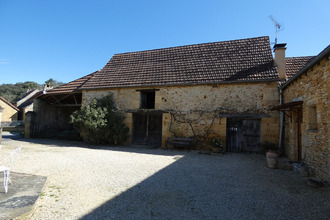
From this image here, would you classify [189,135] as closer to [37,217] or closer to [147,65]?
[147,65]

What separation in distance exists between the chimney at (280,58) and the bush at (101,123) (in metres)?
8.31

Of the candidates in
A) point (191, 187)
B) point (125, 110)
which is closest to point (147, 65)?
point (125, 110)

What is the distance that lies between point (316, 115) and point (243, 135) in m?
3.66

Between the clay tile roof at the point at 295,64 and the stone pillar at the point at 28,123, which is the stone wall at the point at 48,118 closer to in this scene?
the stone pillar at the point at 28,123

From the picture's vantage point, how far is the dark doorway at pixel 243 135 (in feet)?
27.2

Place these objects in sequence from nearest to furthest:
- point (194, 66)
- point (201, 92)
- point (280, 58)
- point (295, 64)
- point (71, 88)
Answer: point (280, 58) → point (201, 92) → point (295, 64) → point (194, 66) → point (71, 88)

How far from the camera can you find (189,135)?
9.10 m

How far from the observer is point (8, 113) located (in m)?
22.6

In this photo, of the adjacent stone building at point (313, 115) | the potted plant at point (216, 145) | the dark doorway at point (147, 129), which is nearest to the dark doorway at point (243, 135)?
the potted plant at point (216, 145)

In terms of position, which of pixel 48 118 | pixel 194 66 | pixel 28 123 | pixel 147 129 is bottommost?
pixel 147 129

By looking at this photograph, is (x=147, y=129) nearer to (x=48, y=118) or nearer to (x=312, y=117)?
(x=312, y=117)

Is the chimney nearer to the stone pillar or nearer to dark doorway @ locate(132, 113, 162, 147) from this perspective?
dark doorway @ locate(132, 113, 162, 147)

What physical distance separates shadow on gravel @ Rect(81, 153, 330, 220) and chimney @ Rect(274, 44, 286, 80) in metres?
5.31

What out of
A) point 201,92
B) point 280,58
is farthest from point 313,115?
point 201,92
